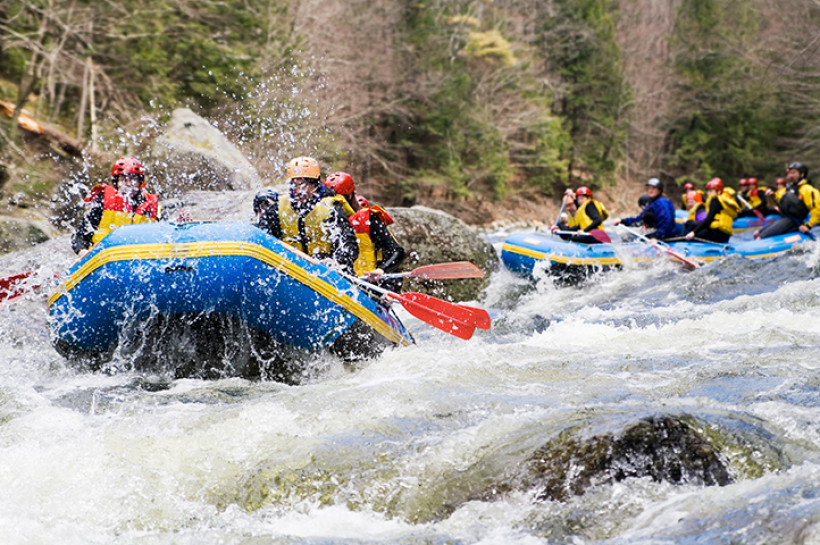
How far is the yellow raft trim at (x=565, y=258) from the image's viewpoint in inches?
428

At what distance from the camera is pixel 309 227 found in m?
5.61

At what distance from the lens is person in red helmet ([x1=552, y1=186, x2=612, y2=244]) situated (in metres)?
11.7

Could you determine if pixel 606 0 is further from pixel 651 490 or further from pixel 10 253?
pixel 651 490

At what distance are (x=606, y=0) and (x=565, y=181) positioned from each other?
8139 mm

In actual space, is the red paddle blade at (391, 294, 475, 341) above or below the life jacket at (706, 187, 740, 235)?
above

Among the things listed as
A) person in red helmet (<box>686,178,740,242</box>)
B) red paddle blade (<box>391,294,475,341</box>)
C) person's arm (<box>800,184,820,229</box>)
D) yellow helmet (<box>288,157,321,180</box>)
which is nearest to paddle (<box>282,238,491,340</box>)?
red paddle blade (<box>391,294,475,341</box>)

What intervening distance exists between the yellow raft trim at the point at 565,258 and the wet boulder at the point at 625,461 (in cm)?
743

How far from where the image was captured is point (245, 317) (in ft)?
16.9

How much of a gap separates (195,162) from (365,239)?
7.29 meters

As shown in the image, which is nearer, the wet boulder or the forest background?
the wet boulder

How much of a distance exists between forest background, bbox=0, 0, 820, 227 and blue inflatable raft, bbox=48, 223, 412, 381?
7.90 metres

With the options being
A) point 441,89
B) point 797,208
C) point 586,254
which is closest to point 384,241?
point 586,254

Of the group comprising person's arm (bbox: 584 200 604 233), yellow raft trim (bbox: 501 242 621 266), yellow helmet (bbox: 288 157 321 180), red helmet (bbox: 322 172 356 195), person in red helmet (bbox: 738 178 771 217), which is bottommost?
person in red helmet (bbox: 738 178 771 217)

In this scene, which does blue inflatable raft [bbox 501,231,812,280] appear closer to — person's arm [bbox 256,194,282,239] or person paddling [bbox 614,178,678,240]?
person paddling [bbox 614,178,678,240]
